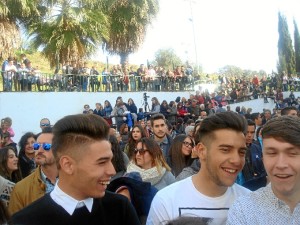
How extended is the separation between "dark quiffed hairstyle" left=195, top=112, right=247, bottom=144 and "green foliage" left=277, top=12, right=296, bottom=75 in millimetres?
47669

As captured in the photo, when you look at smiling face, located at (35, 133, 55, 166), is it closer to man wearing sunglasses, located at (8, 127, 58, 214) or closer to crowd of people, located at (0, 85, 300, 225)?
man wearing sunglasses, located at (8, 127, 58, 214)

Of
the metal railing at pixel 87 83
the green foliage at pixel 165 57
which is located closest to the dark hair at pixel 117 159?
the metal railing at pixel 87 83

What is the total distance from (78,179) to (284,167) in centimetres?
98

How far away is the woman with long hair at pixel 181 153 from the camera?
5820 millimetres

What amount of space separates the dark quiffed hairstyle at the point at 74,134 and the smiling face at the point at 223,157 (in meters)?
0.65

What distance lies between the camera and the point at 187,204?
8.68 feet

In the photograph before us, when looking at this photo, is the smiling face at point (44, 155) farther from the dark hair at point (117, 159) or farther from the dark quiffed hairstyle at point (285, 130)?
the dark quiffed hairstyle at point (285, 130)

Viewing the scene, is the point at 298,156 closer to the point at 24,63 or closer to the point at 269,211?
the point at 269,211

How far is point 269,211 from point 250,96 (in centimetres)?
2544

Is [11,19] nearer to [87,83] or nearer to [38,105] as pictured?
[38,105]

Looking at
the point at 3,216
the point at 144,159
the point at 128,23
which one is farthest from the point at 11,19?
the point at 3,216

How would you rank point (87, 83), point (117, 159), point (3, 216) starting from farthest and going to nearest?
point (87, 83) → point (117, 159) → point (3, 216)

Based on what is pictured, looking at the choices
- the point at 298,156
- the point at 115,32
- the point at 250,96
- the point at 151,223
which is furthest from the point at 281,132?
the point at 250,96

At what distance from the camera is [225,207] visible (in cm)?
268
